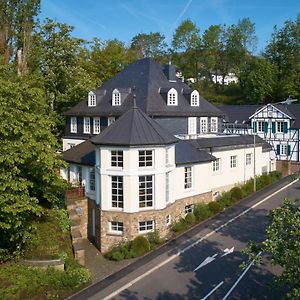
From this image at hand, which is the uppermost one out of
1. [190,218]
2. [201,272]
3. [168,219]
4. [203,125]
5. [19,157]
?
[203,125]

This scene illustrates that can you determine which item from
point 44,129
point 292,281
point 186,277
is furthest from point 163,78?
point 292,281

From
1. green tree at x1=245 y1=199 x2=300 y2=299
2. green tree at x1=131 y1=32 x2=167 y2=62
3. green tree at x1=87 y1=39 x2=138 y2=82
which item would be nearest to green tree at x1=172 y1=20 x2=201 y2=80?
green tree at x1=131 y1=32 x2=167 y2=62

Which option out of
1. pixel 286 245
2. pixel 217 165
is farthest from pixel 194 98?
pixel 286 245

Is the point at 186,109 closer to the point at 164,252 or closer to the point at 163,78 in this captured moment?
the point at 163,78

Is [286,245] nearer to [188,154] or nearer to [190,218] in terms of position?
[190,218]

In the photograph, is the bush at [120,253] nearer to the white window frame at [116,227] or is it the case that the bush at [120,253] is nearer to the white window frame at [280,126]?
the white window frame at [116,227]

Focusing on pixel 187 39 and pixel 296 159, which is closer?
pixel 296 159

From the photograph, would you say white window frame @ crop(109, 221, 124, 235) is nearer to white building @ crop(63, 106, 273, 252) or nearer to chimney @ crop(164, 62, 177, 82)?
white building @ crop(63, 106, 273, 252)
